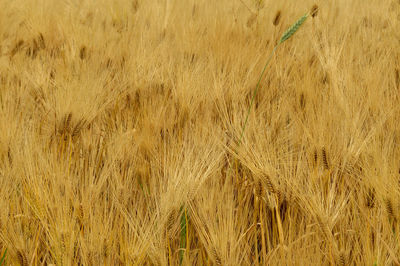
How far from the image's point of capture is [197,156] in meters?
0.83

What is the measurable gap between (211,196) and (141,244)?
168 millimetres

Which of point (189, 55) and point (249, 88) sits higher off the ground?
point (189, 55)

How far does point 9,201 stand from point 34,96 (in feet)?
2.06

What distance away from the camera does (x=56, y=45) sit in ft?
6.14

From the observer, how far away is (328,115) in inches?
39.4

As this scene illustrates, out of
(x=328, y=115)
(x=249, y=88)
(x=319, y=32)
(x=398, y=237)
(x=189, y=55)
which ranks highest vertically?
(x=319, y=32)

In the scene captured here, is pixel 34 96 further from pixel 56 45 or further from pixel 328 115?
pixel 328 115

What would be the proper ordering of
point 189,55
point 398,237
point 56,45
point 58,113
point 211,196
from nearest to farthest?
point 398,237
point 211,196
point 58,113
point 189,55
point 56,45

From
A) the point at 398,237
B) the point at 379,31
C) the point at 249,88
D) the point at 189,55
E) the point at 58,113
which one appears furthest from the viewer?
the point at 379,31

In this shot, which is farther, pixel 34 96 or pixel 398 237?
pixel 34 96

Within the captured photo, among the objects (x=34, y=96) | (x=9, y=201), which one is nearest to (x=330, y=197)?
(x=9, y=201)

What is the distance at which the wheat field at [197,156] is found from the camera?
69 cm

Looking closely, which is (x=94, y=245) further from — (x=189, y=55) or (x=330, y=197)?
(x=189, y=55)

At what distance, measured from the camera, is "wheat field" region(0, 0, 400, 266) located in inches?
27.2
